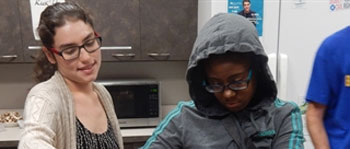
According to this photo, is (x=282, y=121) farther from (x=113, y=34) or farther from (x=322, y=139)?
(x=113, y=34)

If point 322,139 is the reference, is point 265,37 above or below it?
above

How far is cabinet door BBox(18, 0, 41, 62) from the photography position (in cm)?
212

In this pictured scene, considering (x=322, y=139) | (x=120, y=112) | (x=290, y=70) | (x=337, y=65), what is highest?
(x=337, y=65)

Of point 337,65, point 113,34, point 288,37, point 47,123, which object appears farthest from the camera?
point 113,34

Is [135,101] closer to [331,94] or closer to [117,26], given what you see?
[117,26]

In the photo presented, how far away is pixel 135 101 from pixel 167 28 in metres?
0.54

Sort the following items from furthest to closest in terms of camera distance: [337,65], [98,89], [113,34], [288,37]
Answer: [113,34] < [288,37] < [98,89] < [337,65]

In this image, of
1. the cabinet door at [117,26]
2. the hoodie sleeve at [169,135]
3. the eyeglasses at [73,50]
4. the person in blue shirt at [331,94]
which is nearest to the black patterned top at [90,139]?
the eyeglasses at [73,50]

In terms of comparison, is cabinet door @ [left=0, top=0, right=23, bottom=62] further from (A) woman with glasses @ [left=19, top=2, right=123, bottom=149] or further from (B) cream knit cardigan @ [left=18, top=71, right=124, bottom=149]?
(B) cream knit cardigan @ [left=18, top=71, right=124, bottom=149]

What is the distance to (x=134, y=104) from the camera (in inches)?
88.7

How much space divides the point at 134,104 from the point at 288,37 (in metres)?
1.08

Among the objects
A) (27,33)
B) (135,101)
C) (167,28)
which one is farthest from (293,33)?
(27,33)

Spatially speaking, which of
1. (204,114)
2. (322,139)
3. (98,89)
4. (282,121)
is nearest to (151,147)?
(204,114)

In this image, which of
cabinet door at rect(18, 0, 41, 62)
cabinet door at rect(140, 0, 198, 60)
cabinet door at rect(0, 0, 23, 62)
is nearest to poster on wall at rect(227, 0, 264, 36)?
cabinet door at rect(140, 0, 198, 60)
